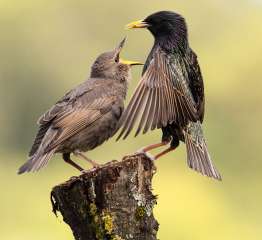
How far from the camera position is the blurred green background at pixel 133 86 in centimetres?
4025

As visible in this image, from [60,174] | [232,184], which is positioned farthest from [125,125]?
[232,184]

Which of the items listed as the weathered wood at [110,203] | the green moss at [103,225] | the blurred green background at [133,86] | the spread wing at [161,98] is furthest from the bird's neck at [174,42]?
the blurred green background at [133,86]

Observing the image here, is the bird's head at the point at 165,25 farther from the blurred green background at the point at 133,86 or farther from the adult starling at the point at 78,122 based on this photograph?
the blurred green background at the point at 133,86

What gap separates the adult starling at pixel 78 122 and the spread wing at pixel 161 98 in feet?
2.91

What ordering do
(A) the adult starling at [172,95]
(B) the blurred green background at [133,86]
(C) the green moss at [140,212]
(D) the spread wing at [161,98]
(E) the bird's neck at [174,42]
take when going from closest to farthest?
1. (C) the green moss at [140,212]
2. (D) the spread wing at [161,98]
3. (A) the adult starling at [172,95]
4. (E) the bird's neck at [174,42]
5. (B) the blurred green background at [133,86]

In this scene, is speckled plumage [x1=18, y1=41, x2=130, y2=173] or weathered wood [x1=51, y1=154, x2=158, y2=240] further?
speckled plumage [x1=18, y1=41, x2=130, y2=173]

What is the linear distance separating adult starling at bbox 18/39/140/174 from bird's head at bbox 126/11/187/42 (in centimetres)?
82

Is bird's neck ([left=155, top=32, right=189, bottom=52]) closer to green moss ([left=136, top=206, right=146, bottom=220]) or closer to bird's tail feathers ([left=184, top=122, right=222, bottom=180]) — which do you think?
bird's tail feathers ([left=184, top=122, right=222, bottom=180])

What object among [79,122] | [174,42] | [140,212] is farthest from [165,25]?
[140,212]

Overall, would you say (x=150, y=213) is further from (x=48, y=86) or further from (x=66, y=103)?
(x=48, y=86)

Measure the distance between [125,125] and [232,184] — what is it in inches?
1533

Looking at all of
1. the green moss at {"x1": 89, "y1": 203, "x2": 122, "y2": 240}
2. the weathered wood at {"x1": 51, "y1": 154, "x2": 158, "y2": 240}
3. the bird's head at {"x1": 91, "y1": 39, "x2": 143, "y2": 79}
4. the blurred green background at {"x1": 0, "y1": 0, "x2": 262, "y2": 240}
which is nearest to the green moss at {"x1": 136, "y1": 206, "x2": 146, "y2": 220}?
the weathered wood at {"x1": 51, "y1": 154, "x2": 158, "y2": 240}

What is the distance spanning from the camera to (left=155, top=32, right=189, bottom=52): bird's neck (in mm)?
14014

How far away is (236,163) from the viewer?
5444 cm
